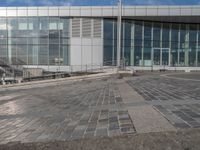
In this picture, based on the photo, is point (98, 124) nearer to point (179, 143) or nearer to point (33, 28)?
point (179, 143)

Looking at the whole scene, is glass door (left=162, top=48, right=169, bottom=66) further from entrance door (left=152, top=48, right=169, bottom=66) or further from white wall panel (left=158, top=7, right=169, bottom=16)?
white wall panel (left=158, top=7, right=169, bottom=16)

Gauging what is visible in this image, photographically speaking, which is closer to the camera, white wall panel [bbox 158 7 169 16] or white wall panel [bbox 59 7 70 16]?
white wall panel [bbox 158 7 169 16]

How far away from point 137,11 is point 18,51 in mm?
15077

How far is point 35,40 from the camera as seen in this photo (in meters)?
36.4

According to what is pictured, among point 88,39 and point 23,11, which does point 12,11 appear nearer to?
point 23,11

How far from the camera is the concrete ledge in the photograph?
452 cm

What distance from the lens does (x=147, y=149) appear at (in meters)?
4.45

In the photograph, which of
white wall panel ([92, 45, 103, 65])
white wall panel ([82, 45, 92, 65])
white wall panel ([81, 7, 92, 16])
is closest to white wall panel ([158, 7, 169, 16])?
white wall panel ([92, 45, 103, 65])

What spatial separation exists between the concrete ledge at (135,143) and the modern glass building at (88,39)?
30.5 m

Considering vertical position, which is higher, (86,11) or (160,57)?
(86,11)

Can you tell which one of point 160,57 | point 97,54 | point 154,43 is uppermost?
point 154,43

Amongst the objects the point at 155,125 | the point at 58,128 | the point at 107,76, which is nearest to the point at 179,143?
the point at 155,125

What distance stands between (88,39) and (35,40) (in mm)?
6453

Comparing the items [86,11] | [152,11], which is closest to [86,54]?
[86,11]
